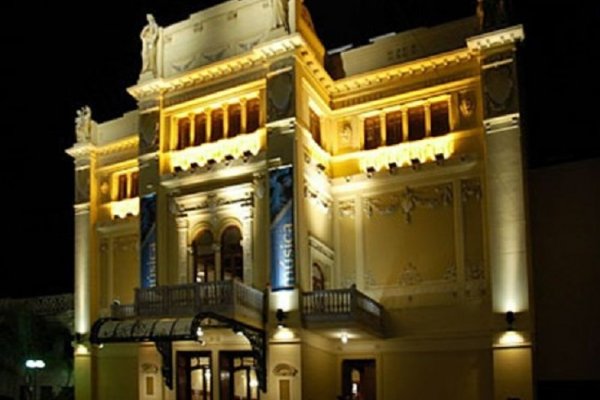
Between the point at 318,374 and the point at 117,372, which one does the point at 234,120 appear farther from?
the point at 117,372

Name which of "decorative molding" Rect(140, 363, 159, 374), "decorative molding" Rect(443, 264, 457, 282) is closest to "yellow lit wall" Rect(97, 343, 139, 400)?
"decorative molding" Rect(140, 363, 159, 374)

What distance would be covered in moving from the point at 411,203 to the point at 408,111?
3696 millimetres

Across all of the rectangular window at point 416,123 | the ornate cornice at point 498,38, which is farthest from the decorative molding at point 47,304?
the ornate cornice at point 498,38

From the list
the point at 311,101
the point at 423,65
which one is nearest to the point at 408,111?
the point at 423,65

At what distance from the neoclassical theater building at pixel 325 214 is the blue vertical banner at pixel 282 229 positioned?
53 mm

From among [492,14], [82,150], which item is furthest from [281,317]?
[82,150]

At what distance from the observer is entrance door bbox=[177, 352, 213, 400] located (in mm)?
30266

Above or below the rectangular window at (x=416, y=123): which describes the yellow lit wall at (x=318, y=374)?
below

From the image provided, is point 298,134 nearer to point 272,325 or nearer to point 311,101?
point 311,101

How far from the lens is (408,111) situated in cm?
3169

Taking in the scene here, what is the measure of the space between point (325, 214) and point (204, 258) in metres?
4.94

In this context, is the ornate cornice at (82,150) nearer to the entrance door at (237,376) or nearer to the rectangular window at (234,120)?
the rectangular window at (234,120)

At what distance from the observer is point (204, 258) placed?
104 feet

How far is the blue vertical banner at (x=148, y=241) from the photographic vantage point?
32.2 meters
